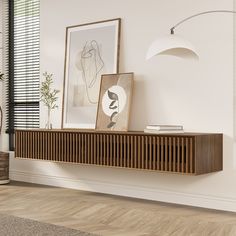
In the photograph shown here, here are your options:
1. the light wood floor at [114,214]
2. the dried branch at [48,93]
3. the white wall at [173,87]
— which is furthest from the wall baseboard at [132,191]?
the dried branch at [48,93]

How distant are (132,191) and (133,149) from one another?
0.72m

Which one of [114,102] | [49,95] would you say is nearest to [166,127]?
[114,102]

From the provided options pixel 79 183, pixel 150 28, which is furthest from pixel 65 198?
pixel 150 28

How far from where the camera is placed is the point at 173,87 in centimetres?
464

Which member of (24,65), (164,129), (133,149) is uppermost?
(24,65)

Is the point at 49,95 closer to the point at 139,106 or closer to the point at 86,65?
the point at 86,65

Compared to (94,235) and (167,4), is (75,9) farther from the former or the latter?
(94,235)

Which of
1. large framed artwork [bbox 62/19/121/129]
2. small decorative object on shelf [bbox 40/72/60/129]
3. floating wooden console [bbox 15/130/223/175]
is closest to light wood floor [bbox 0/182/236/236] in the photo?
floating wooden console [bbox 15/130/223/175]

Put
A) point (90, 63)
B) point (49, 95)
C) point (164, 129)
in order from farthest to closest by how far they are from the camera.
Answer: point (49, 95)
point (90, 63)
point (164, 129)

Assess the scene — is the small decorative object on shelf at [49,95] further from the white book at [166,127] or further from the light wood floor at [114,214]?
the white book at [166,127]

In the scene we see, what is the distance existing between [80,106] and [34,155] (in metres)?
0.74

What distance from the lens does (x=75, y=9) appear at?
547 cm

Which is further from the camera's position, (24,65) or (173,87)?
(24,65)

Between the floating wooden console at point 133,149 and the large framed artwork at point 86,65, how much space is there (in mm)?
360
